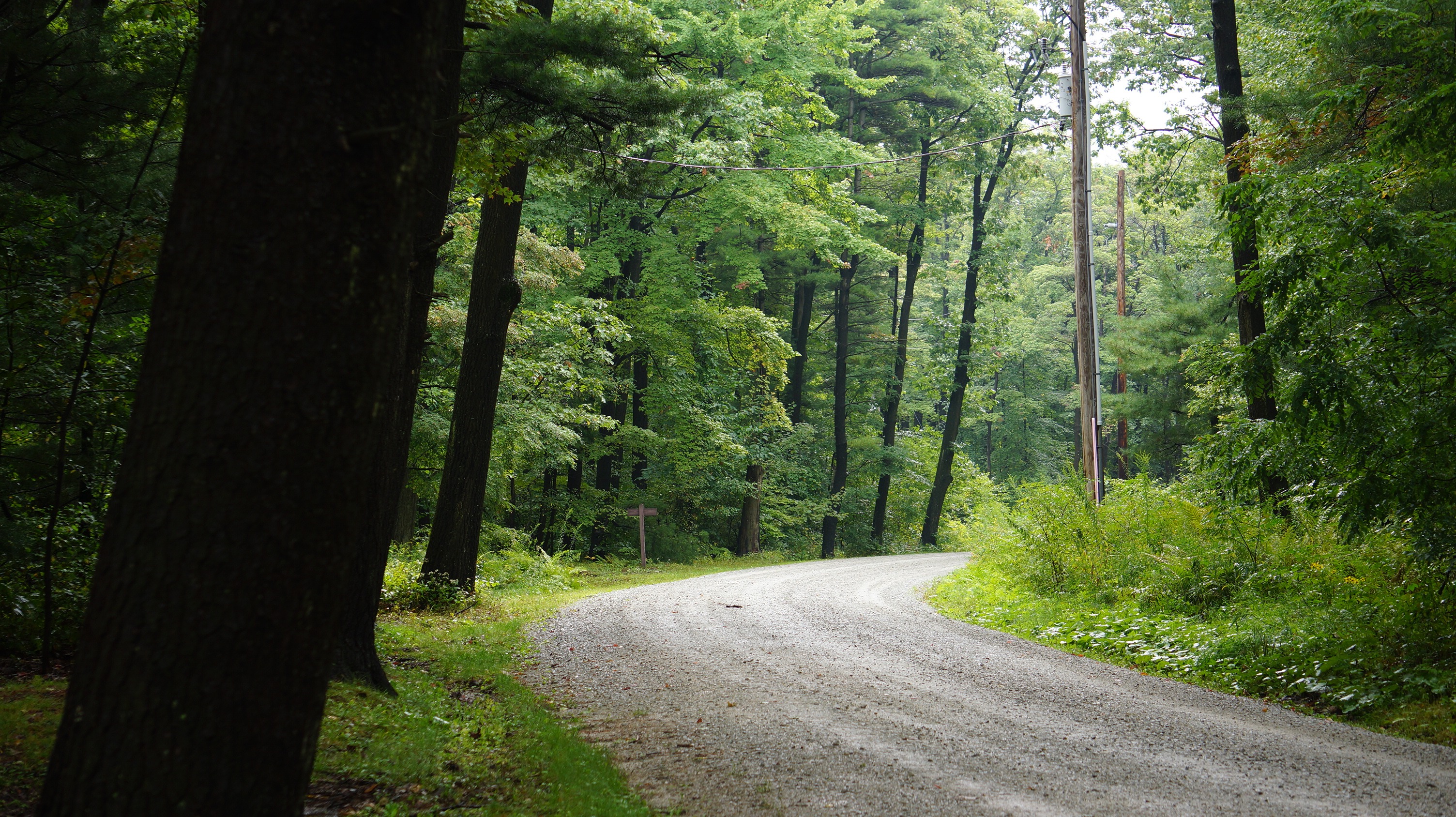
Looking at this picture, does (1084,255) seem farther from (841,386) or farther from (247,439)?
(841,386)

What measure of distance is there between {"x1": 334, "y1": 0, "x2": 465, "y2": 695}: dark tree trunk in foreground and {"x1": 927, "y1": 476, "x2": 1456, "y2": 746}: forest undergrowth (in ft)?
21.6

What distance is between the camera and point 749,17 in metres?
18.9

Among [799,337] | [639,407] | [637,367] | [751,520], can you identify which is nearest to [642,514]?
[639,407]

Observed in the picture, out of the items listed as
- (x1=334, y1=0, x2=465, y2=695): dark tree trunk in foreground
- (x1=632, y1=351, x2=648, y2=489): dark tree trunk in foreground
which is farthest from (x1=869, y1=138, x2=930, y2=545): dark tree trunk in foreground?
(x1=334, y1=0, x2=465, y2=695): dark tree trunk in foreground

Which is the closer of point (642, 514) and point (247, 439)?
point (247, 439)

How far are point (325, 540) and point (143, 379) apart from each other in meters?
0.67

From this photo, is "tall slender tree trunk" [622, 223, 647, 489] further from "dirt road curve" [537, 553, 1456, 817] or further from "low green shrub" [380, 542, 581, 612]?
"dirt road curve" [537, 553, 1456, 817]

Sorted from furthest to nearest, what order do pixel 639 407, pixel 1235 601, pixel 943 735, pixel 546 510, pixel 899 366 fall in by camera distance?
pixel 899 366, pixel 639 407, pixel 546 510, pixel 1235 601, pixel 943 735

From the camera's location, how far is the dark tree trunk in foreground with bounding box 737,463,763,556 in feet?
83.7

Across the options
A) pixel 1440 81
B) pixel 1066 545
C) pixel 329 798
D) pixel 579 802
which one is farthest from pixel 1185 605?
pixel 329 798

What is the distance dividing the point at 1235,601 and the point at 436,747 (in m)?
7.72

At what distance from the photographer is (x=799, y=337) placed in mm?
28812

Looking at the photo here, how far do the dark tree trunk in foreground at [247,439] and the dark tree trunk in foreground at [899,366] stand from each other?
1068 inches

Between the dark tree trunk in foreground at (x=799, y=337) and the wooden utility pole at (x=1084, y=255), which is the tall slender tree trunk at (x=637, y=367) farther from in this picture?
the wooden utility pole at (x=1084, y=255)
